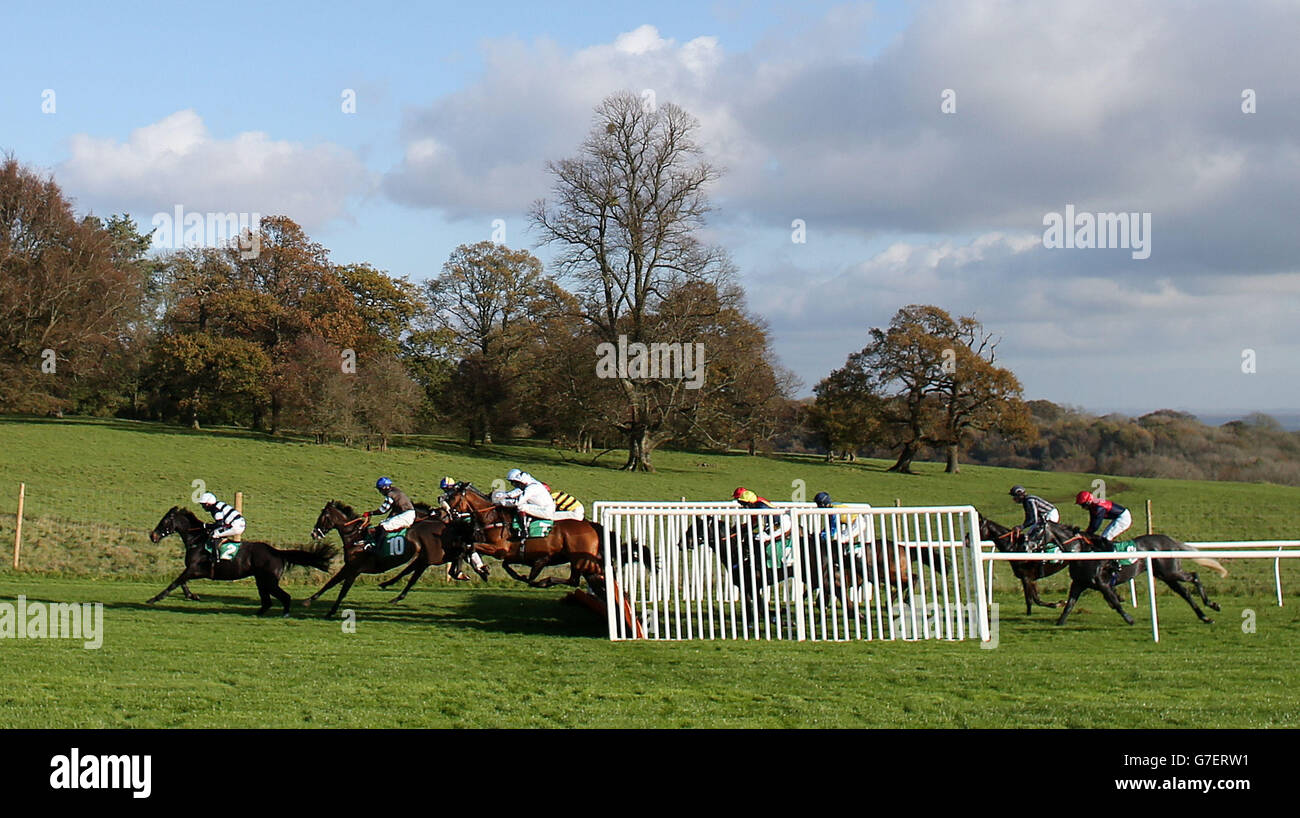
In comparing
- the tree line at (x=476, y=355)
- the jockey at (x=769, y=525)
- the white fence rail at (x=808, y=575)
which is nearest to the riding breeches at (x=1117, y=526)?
the white fence rail at (x=808, y=575)

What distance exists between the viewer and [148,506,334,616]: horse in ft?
41.8

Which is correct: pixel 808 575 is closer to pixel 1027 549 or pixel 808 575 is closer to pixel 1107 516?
pixel 1027 549

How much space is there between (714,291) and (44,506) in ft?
88.8

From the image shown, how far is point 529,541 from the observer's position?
12242 mm

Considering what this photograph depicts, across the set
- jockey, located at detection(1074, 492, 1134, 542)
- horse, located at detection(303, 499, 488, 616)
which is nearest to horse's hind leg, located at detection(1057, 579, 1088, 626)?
jockey, located at detection(1074, 492, 1134, 542)

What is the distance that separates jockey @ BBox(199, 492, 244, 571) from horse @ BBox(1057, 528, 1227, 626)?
979cm

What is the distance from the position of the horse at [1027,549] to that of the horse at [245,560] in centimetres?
821

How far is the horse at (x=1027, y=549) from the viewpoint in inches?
489

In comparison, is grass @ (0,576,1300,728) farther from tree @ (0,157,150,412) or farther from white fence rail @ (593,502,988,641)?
tree @ (0,157,150,412)

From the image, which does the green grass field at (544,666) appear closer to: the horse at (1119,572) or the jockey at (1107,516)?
the horse at (1119,572)

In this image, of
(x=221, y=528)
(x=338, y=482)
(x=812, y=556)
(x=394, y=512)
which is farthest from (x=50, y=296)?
(x=812, y=556)
